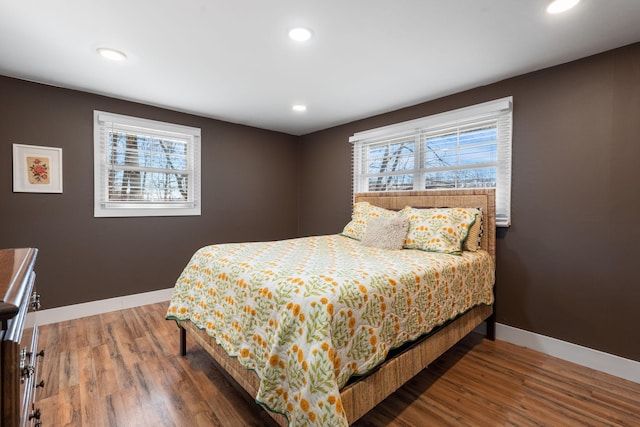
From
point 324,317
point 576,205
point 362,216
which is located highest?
point 576,205

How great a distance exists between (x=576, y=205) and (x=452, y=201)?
93 cm

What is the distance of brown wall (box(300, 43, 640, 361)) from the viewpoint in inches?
81.7

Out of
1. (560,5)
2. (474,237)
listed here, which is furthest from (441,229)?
A: (560,5)

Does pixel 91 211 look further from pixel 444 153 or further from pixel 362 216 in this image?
pixel 444 153

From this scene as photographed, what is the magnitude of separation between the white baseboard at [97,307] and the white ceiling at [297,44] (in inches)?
86.4

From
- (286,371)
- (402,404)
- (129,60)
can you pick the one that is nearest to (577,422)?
(402,404)

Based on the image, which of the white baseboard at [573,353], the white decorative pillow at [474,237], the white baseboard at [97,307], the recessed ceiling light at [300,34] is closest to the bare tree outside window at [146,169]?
the white baseboard at [97,307]

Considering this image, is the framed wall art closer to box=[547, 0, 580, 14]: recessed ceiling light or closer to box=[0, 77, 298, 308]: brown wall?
box=[0, 77, 298, 308]: brown wall

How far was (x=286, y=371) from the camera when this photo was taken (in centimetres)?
128

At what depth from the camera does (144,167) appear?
11.3 feet

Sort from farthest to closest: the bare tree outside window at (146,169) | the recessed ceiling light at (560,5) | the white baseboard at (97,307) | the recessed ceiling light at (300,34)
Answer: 1. the bare tree outside window at (146,169)
2. the white baseboard at (97,307)
3. the recessed ceiling light at (300,34)
4. the recessed ceiling light at (560,5)

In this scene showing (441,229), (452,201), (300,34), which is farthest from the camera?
(452,201)

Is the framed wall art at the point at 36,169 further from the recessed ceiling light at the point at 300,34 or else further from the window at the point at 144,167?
the recessed ceiling light at the point at 300,34

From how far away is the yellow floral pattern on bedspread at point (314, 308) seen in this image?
121 centimetres
